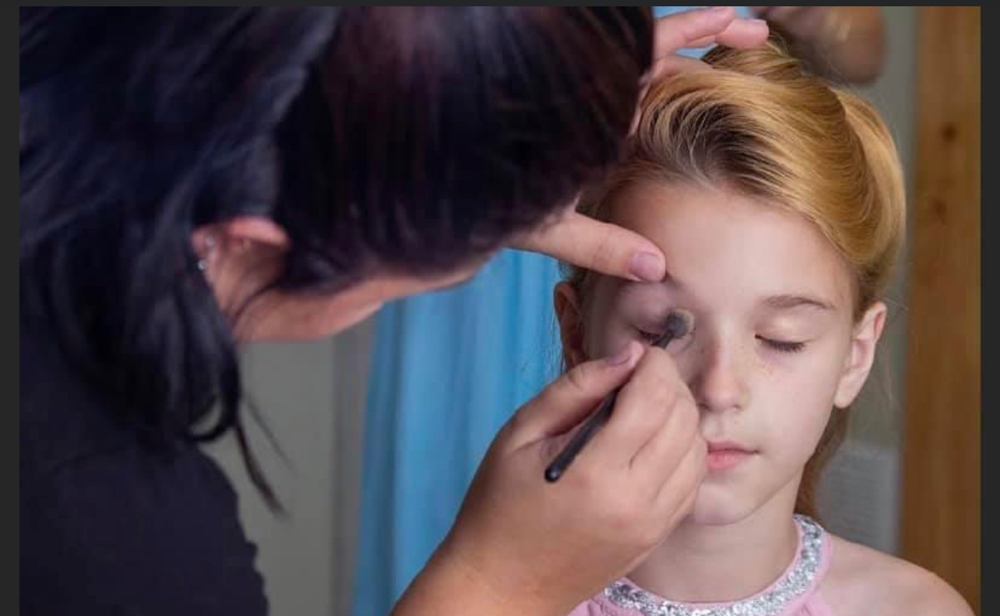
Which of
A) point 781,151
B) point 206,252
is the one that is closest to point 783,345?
point 781,151

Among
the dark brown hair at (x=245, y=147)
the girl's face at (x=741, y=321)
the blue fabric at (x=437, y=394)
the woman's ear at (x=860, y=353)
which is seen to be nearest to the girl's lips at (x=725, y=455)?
the girl's face at (x=741, y=321)

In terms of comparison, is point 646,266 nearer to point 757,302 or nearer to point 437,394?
point 757,302

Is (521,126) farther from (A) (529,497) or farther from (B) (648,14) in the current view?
(A) (529,497)

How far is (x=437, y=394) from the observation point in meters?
1.08

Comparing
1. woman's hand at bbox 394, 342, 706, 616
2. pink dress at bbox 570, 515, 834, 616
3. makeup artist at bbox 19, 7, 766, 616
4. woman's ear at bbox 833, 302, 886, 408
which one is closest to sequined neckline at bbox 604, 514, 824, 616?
pink dress at bbox 570, 515, 834, 616

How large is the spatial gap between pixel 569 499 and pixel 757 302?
0.77ft

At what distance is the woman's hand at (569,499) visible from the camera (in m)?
0.71

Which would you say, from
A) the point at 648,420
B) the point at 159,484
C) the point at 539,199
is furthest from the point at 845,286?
the point at 159,484

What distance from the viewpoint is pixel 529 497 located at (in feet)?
2.33

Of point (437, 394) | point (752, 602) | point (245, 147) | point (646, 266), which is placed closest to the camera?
point (245, 147)

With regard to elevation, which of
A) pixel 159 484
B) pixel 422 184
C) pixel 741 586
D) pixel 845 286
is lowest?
pixel 741 586

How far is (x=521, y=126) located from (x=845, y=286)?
17.0 inches

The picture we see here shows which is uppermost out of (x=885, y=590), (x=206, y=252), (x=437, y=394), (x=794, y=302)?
(x=206, y=252)

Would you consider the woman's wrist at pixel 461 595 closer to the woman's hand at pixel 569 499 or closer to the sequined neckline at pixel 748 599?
the woman's hand at pixel 569 499
